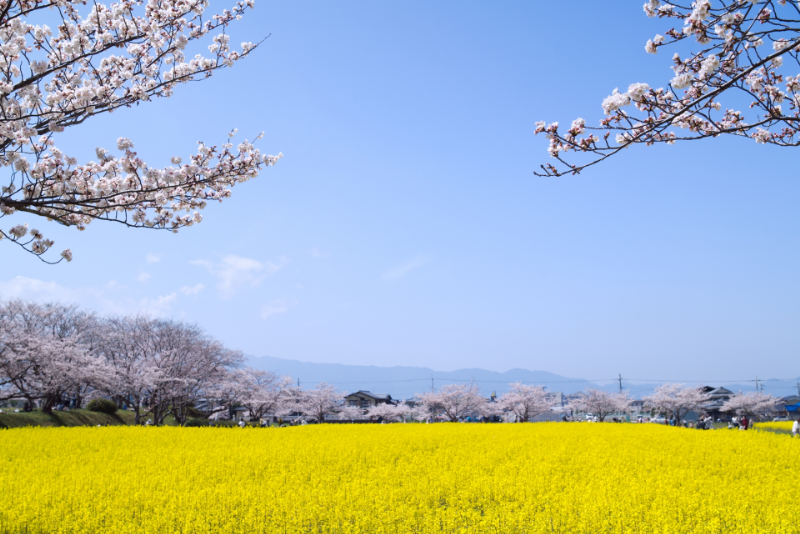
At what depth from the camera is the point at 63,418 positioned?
91.5 feet

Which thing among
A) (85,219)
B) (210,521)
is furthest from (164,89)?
(210,521)

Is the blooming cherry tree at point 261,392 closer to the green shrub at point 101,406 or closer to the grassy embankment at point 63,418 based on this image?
the grassy embankment at point 63,418

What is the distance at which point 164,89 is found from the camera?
7770 millimetres

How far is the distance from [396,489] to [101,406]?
32.9 m

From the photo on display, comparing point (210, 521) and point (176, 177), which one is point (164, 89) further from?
point (210, 521)

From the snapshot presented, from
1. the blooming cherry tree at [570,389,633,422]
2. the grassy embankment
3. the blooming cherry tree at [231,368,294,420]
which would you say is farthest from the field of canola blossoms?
the blooming cherry tree at [570,389,633,422]

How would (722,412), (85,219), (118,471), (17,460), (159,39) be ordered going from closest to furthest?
(159,39)
(85,219)
(118,471)
(17,460)
(722,412)

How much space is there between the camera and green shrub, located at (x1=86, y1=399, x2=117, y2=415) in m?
32.3

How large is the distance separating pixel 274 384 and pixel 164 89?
42.6 m

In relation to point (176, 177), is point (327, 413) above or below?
below

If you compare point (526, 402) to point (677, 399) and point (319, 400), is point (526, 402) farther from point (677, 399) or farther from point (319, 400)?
point (319, 400)

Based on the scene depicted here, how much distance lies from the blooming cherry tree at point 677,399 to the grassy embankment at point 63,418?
4999 cm

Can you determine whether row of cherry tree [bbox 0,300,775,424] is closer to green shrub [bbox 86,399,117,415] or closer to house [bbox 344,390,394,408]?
green shrub [bbox 86,399,117,415]

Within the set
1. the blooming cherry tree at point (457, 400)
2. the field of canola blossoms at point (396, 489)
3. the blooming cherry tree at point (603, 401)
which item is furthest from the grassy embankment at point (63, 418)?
the blooming cherry tree at point (603, 401)
